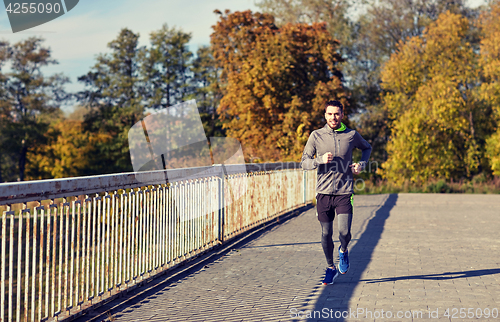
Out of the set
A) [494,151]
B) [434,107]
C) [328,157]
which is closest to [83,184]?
[328,157]

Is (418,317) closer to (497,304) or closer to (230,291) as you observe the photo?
(497,304)

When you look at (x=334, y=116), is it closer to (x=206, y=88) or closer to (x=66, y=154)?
(x=206, y=88)

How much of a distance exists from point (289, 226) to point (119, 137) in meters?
44.8

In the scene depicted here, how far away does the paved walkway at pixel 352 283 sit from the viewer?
4969 mm

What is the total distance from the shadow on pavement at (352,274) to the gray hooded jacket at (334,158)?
108 centimetres

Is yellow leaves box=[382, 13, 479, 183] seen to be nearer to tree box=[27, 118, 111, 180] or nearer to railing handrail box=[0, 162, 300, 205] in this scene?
railing handrail box=[0, 162, 300, 205]

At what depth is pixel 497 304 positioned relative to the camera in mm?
5199

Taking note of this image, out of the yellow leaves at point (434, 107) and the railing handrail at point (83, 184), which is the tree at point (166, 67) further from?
the railing handrail at point (83, 184)

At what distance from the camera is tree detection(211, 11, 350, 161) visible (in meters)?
28.3

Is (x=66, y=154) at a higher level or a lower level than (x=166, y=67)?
lower

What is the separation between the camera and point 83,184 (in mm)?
4898

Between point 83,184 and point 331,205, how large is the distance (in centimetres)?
273

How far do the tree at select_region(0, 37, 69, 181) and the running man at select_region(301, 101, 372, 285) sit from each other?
1986 inches

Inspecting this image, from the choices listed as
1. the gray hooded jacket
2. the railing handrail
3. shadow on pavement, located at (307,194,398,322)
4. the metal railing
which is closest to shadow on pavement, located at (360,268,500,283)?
shadow on pavement, located at (307,194,398,322)
